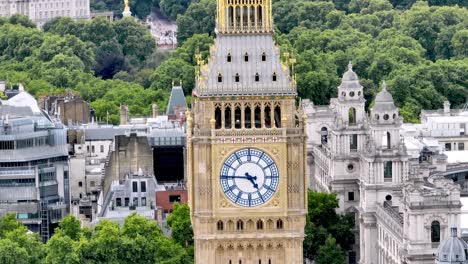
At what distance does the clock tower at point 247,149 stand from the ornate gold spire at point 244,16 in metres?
0.04

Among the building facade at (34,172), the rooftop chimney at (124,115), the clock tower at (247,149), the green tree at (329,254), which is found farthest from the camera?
the rooftop chimney at (124,115)

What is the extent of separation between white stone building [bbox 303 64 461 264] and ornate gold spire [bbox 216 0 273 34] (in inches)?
1354

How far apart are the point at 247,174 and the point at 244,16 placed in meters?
5.85

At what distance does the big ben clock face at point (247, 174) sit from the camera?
9525 centimetres

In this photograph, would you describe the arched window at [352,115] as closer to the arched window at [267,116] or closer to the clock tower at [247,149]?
the clock tower at [247,149]

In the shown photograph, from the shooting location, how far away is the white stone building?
129 meters

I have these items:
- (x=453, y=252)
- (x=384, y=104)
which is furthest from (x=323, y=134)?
(x=453, y=252)

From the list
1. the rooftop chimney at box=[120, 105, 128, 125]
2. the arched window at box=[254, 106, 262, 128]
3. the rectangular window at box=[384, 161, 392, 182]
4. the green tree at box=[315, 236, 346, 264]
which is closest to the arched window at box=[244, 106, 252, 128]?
the arched window at box=[254, 106, 262, 128]

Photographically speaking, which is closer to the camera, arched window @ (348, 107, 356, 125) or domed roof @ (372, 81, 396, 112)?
domed roof @ (372, 81, 396, 112)

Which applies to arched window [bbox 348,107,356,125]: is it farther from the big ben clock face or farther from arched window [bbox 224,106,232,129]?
arched window [bbox 224,106,232,129]

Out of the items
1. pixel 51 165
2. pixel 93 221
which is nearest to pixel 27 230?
pixel 93 221

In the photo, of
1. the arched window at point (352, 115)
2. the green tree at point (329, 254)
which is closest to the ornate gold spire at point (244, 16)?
the green tree at point (329, 254)

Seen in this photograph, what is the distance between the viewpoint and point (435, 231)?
130 metres

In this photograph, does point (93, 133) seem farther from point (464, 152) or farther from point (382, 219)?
point (382, 219)
